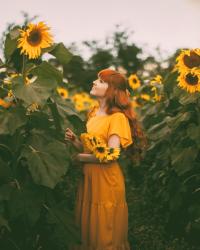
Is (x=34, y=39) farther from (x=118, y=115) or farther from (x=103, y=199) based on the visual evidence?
(x=103, y=199)

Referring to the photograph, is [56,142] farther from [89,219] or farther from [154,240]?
[154,240]

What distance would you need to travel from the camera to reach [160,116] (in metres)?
5.74

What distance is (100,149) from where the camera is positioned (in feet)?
12.2

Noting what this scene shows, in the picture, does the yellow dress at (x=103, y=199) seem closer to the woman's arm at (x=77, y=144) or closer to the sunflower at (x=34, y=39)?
the woman's arm at (x=77, y=144)

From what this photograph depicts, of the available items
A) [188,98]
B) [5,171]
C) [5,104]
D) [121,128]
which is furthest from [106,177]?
[188,98]

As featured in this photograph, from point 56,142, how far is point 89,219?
0.73 metres

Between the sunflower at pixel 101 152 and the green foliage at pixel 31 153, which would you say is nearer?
the green foliage at pixel 31 153

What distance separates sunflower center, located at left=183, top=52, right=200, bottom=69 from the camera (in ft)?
13.7

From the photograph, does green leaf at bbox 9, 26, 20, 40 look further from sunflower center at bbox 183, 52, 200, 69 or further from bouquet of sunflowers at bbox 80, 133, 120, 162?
sunflower center at bbox 183, 52, 200, 69

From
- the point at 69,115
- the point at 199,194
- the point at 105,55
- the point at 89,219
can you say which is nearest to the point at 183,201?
the point at 199,194

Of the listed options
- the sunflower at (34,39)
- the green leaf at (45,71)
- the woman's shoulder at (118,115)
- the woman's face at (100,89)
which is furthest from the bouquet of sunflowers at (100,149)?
the sunflower at (34,39)

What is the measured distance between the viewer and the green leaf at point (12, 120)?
3.32 m

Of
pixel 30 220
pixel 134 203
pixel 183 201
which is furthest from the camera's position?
pixel 134 203

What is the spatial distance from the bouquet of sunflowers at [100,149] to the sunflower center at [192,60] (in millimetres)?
1011
